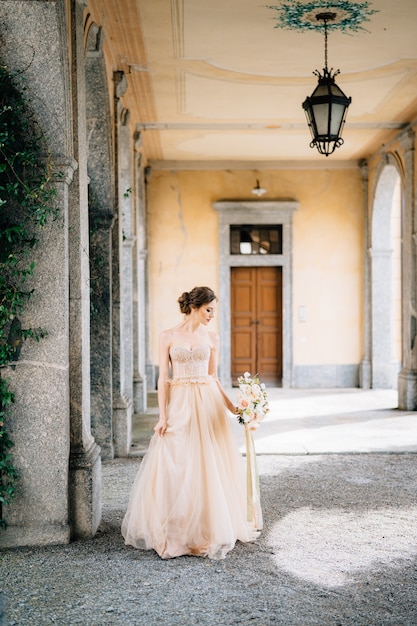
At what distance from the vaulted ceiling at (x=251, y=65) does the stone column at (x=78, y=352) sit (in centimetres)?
125

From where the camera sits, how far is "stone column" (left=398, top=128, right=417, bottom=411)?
10.8 m

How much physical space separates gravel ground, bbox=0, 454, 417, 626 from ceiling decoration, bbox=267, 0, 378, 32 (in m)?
4.26

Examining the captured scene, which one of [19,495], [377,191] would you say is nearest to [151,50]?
[19,495]

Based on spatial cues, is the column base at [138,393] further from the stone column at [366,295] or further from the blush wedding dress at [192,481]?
the blush wedding dress at [192,481]

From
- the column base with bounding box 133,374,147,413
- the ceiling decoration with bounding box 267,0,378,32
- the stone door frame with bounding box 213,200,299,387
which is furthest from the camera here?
the stone door frame with bounding box 213,200,299,387

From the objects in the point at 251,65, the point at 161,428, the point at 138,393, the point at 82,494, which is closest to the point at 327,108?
the point at 251,65

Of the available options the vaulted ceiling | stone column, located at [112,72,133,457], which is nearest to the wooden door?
the vaulted ceiling

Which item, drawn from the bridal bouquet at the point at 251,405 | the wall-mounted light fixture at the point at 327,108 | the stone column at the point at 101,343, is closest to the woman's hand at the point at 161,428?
the bridal bouquet at the point at 251,405

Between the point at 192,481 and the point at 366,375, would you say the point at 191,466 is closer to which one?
the point at 192,481

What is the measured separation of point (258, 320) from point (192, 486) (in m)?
9.71

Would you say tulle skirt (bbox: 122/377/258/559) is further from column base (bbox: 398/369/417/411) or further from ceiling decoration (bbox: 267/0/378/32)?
column base (bbox: 398/369/417/411)

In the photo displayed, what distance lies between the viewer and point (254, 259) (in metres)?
13.9

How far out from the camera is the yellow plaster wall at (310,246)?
45.5ft

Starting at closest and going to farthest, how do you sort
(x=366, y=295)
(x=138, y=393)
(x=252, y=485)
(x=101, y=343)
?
1. (x=252, y=485)
2. (x=101, y=343)
3. (x=138, y=393)
4. (x=366, y=295)
